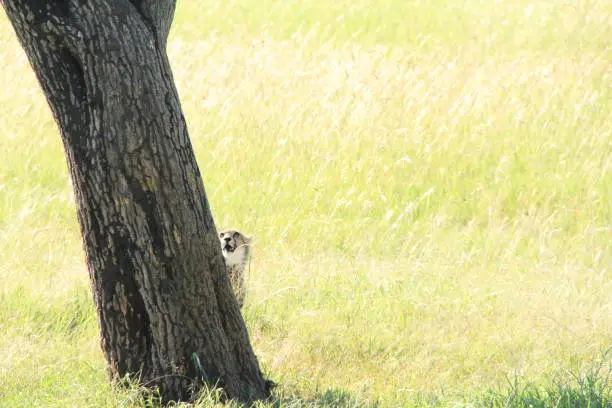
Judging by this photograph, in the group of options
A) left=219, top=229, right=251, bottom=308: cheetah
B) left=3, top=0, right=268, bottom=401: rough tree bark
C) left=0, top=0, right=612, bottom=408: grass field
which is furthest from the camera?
left=219, top=229, right=251, bottom=308: cheetah

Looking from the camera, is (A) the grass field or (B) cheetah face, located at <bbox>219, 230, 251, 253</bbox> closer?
(A) the grass field

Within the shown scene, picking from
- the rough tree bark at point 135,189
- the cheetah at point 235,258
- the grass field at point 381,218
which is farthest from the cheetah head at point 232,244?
the rough tree bark at point 135,189

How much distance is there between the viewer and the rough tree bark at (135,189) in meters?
4.54

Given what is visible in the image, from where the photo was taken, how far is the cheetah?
6.15 metres

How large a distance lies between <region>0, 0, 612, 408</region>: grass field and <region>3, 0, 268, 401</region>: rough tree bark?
234mm

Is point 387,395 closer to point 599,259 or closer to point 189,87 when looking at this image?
point 599,259

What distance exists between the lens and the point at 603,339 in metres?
6.09

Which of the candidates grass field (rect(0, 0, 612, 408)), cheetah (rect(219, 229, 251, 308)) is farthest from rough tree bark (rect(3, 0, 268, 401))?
cheetah (rect(219, 229, 251, 308))

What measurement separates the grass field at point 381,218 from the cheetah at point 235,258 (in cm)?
23

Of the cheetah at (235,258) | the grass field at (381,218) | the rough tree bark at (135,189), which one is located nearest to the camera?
the rough tree bark at (135,189)

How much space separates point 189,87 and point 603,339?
5849 millimetres

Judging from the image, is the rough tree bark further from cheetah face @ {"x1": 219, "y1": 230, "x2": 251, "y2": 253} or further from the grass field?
cheetah face @ {"x1": 219, "y1": 230, "x2": 251, "y2": 253}

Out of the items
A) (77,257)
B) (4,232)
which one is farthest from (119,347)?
(4,232)

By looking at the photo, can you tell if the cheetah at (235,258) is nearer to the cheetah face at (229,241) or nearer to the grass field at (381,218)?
the cheetah face at (229,241)
